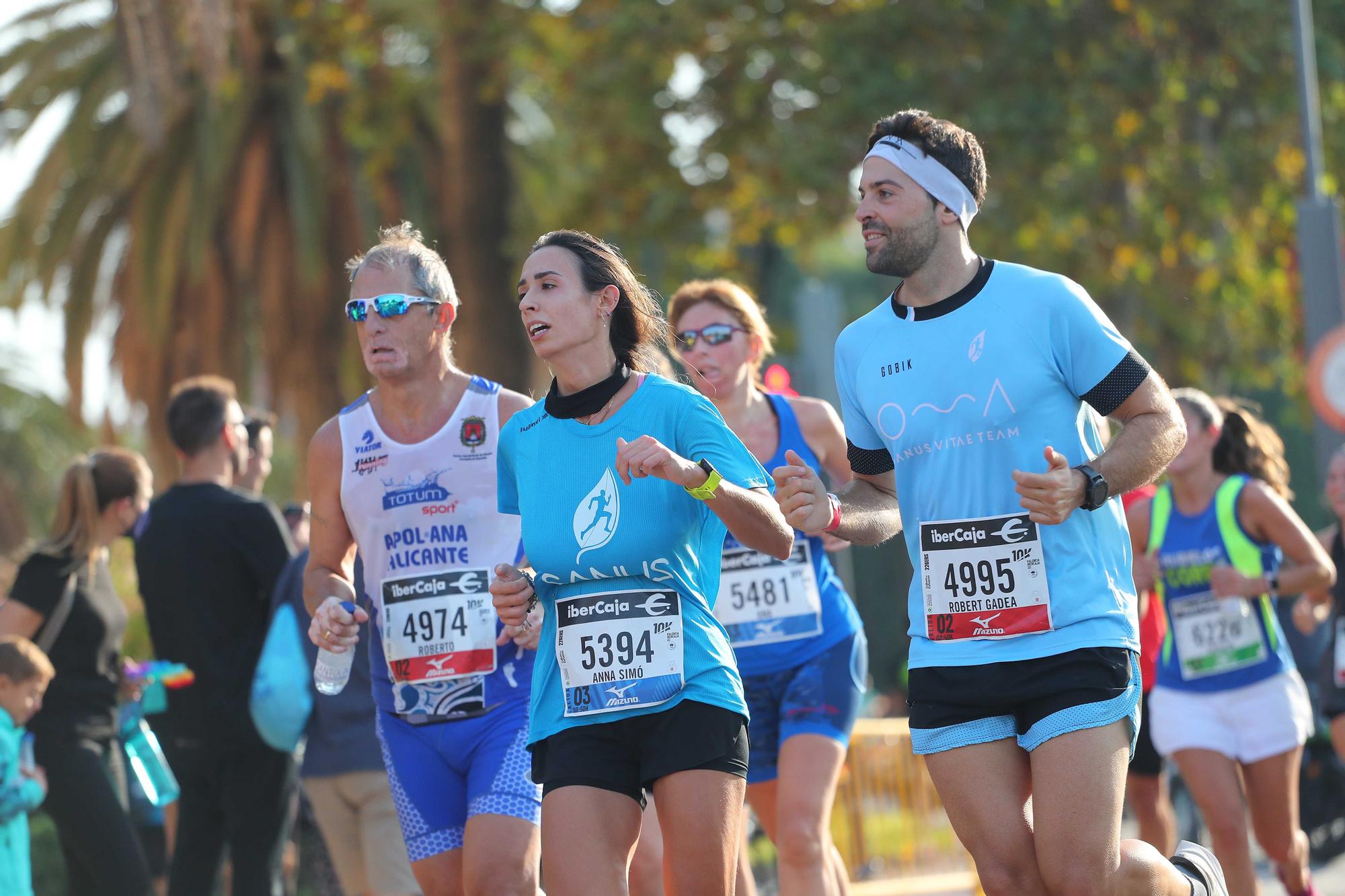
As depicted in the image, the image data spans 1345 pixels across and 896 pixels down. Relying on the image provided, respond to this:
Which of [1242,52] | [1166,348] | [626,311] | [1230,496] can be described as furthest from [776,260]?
[626,311]

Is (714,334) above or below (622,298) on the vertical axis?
above

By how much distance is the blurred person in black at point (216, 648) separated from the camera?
6.98 metres

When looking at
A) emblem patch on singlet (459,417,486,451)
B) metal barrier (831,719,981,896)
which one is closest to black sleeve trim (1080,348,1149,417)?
emblem patch on singlet (459,417,486,451)

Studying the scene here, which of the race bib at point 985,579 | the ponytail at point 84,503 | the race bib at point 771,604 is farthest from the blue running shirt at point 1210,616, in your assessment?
the ponytail at point 84,503

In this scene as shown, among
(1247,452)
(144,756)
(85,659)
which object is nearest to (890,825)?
(1247,452)

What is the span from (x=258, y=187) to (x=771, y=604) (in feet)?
43.6

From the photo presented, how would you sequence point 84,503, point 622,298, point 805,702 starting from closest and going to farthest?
point 622,298 → point 805,702 → point 84,503

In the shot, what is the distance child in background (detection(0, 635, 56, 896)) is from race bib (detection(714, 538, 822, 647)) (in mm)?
2606

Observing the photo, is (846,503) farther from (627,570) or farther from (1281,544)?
(1281,544)

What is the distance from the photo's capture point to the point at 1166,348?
17953mm

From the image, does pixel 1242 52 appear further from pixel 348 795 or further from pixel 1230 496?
pixel 348 795

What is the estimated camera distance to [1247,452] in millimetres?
7430

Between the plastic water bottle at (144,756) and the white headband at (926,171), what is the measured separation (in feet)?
13.9

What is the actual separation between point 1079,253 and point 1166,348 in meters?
2.07
